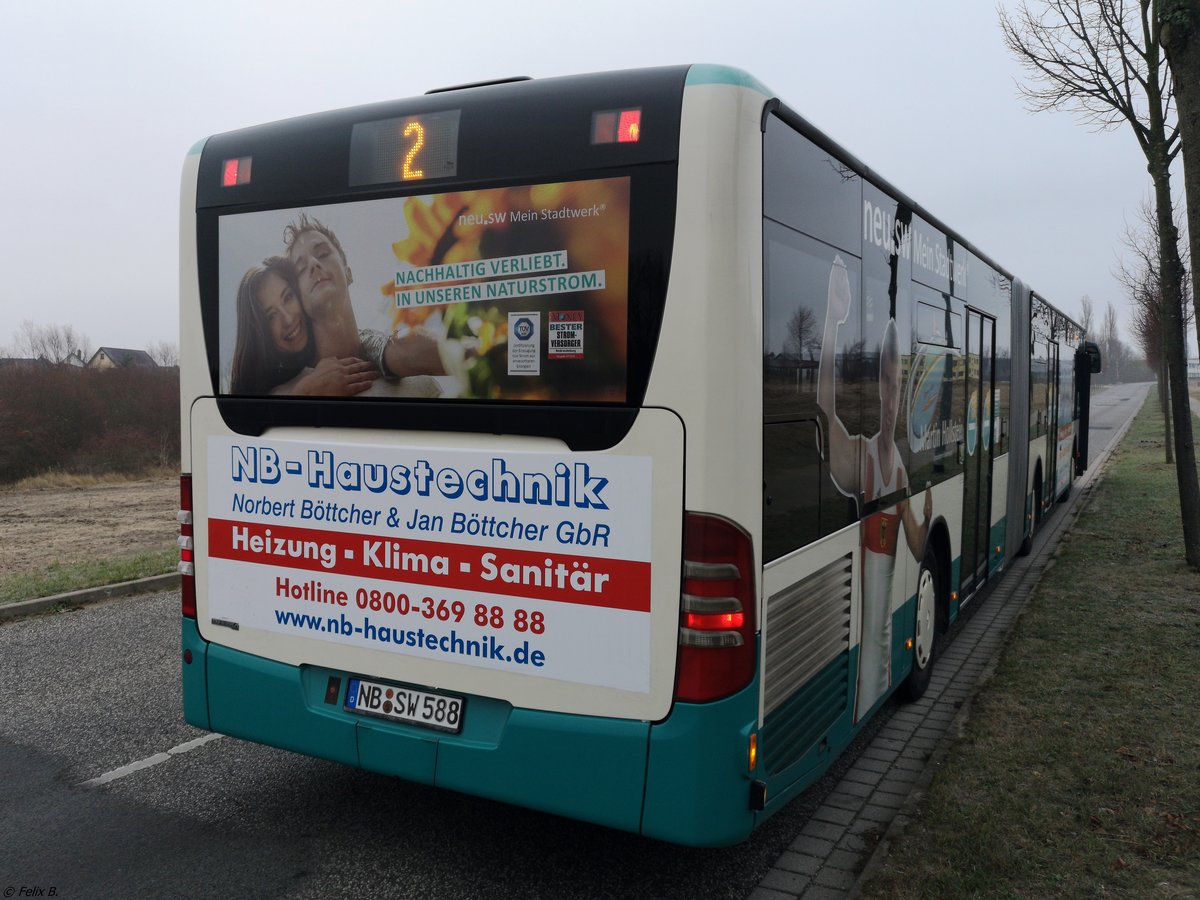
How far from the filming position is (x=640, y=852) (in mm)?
4000

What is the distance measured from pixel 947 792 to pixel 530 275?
296 centimetres

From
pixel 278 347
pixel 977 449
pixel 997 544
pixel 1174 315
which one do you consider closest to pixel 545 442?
pixel 278 347

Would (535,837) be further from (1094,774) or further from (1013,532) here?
(1013,532)

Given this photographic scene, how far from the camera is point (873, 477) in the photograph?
4457mm

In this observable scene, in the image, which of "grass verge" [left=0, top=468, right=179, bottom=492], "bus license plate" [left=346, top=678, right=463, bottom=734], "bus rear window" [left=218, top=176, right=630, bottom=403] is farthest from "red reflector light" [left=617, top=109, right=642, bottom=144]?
"grass verge" [left=0, top=468, right=179, bottom=492]

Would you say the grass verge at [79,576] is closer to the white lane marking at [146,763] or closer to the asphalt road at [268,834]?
the asphalt road at [268,834]

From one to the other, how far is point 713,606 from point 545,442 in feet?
2.57

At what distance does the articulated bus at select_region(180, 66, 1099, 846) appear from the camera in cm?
313

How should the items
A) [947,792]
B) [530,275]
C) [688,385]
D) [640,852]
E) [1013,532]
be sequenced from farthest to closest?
[1013,532] → [947,792] → [640,852] → [530,275] → [688,385]

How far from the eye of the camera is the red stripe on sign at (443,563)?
326 centimetres

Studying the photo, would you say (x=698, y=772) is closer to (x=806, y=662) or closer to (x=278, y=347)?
(x=806, y=662)

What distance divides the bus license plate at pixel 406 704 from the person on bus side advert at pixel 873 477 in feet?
5.62

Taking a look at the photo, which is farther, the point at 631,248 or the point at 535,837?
the point at 535,837

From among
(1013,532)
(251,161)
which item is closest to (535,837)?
(251,161)
